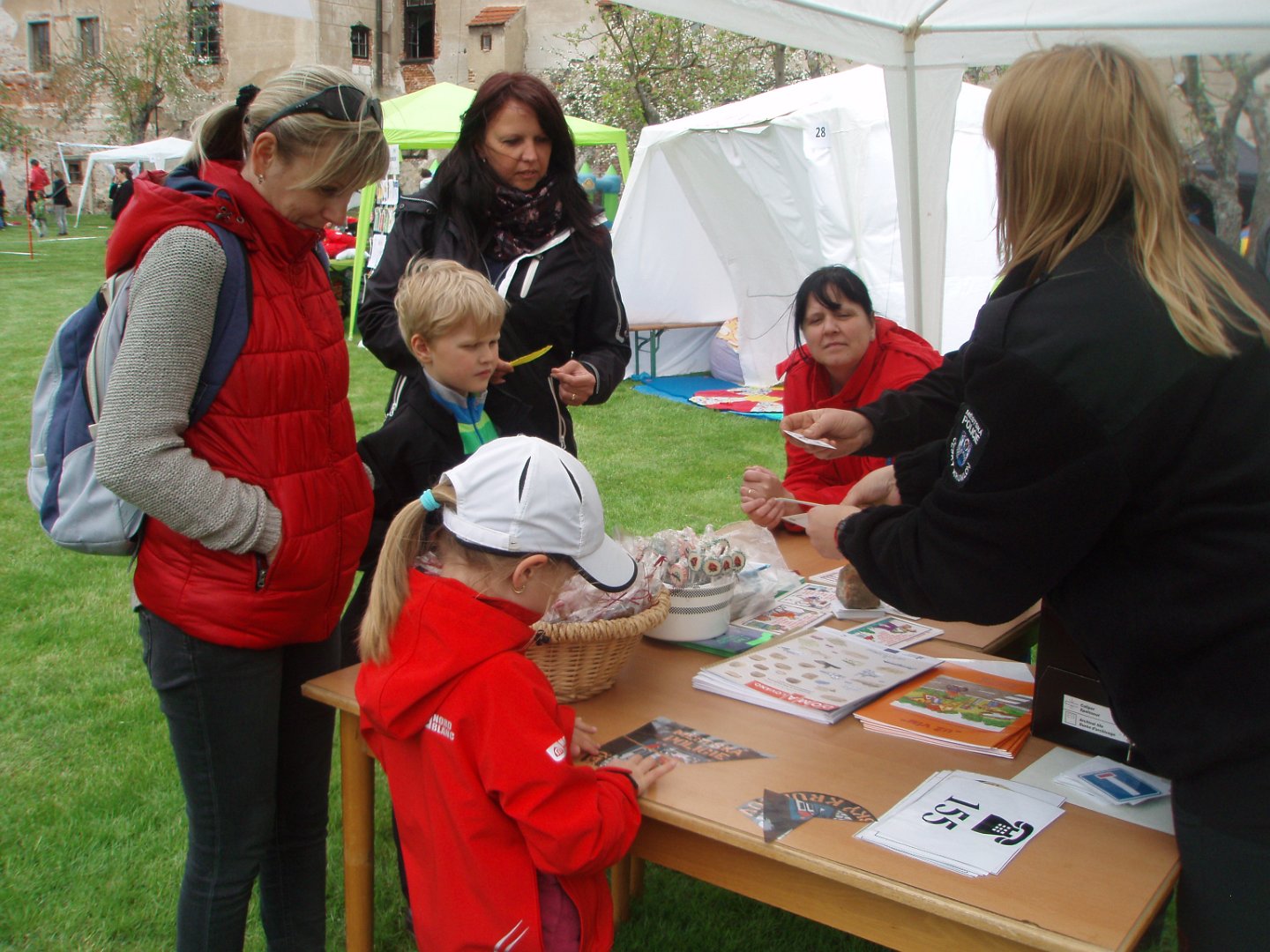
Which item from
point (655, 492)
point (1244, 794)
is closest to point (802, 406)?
point (1244, 794)

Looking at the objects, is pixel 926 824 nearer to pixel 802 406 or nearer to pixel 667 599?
pixel 667 599

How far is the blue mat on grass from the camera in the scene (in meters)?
9.07

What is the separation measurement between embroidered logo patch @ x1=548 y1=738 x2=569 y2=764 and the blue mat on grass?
7.34m

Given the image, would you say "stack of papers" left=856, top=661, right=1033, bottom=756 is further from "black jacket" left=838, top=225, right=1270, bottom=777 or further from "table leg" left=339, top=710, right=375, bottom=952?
"table leg" left=339, top=710, right=375, bottom=952

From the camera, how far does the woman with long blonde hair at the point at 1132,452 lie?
3.84ft

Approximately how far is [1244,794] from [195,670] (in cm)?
150

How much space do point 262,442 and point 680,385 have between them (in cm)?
793

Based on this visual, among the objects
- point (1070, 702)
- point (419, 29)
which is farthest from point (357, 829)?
point (419, 29)

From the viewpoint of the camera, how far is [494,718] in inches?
54.8

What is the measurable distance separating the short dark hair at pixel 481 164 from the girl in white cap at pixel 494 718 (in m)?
1.20

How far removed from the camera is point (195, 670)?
1718 millimetres

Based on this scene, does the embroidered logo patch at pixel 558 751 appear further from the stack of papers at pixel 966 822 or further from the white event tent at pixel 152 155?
the white event tent at pixel 152 155

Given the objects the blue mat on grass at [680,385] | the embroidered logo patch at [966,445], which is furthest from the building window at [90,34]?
the embroidered logo patch at [966,445]

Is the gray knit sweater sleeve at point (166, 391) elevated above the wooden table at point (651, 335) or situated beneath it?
elevated above
